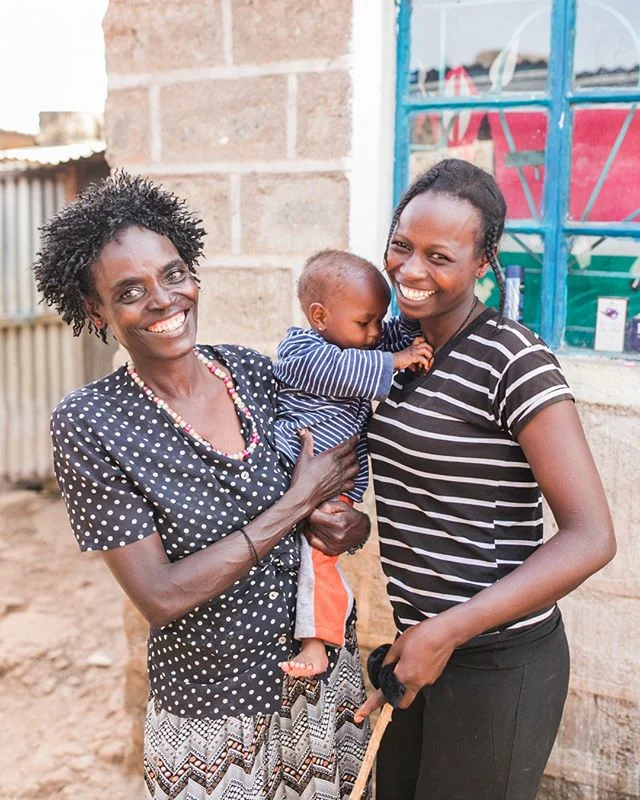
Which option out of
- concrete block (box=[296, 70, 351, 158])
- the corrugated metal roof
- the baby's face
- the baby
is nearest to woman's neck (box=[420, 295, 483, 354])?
the baby

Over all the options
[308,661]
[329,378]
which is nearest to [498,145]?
[329,378]

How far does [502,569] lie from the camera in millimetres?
1812

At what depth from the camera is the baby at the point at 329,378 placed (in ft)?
6.56

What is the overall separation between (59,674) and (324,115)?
2.99m

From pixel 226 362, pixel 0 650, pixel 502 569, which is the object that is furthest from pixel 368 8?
pixel 0 650

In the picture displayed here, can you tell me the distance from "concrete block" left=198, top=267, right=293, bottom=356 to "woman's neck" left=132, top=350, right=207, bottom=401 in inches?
40.3

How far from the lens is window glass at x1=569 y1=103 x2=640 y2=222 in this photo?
2.62m

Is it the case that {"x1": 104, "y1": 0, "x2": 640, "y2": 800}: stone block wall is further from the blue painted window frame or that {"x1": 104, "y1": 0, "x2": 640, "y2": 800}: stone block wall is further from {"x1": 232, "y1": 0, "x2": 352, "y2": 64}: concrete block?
the blue painted window frame

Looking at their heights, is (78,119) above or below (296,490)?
above

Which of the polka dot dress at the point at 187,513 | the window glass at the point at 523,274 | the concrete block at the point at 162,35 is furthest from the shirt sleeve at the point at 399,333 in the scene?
the concrete block at the point at 162,35

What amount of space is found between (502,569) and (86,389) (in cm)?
96

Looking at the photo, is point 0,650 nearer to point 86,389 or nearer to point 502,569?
point 86,389

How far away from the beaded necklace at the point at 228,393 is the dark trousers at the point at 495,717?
640 millimetres

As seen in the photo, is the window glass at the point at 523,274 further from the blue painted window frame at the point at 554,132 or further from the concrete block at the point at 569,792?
the concrete block at the point at 569,792
